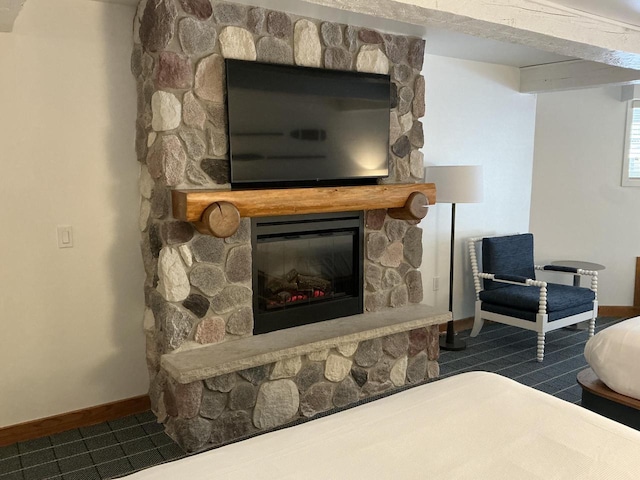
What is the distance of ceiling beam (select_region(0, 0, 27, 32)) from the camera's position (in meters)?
2.24

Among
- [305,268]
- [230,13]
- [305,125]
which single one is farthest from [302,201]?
[230,13]

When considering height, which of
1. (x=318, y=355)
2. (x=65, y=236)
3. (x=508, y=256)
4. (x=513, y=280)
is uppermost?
(x=65, y=236)

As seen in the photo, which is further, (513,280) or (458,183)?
(513,280)

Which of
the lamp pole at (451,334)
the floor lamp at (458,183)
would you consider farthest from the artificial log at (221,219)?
the lamp pole at (451,334)

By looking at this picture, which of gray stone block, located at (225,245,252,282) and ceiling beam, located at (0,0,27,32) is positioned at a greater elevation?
ceiling beam, located at (0,0,27,32)

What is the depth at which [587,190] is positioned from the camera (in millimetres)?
5449

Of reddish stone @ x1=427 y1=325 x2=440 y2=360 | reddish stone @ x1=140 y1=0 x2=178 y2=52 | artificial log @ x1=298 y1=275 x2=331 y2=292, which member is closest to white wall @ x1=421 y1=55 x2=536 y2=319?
reddish stone @ x1=427 y1=325 x2=440 y2=360

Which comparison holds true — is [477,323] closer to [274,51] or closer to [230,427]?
[230,427]

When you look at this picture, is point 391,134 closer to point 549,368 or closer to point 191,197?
point 191,197

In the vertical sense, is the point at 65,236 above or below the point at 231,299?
above

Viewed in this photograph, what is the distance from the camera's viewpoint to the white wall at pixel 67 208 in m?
2.90

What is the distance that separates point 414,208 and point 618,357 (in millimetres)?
1436

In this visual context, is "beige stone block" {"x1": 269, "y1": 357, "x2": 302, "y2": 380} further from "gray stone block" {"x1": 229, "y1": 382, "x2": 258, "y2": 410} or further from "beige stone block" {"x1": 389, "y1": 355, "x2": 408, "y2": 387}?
"beige stone block" {"x1": 389, "y1": 355, "x2": 408, "y2": 387}

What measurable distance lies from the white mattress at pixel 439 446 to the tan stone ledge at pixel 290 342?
3.60ft
